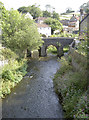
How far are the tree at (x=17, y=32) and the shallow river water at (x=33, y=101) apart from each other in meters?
6.64

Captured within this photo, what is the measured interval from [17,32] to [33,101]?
41.3 feet

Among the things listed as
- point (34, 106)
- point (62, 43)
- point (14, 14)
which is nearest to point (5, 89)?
point (34, 106)

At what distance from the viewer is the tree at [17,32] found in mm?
21325

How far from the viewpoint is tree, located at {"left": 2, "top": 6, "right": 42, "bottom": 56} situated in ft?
70.0

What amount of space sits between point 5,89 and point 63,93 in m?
5.43

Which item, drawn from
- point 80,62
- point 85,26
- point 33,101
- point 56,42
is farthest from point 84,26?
point 56,42

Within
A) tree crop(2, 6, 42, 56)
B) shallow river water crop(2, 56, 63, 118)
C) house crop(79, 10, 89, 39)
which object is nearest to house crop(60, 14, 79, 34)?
house crop(79, 10, 89, 39)

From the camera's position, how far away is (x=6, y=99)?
40.2 feet

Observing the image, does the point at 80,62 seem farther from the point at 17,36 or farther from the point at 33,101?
the point at 17,36

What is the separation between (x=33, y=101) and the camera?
11.9m

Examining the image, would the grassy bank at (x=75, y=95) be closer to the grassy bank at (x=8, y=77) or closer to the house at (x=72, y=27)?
the grassy bank at (x=8, y=77)

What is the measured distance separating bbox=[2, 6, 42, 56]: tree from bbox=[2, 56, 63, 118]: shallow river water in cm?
664

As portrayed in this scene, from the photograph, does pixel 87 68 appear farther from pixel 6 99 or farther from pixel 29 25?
pixel 29 25

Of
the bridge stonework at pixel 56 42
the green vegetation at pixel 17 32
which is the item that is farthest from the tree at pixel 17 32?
the bridge stonework at pixel 56 42
